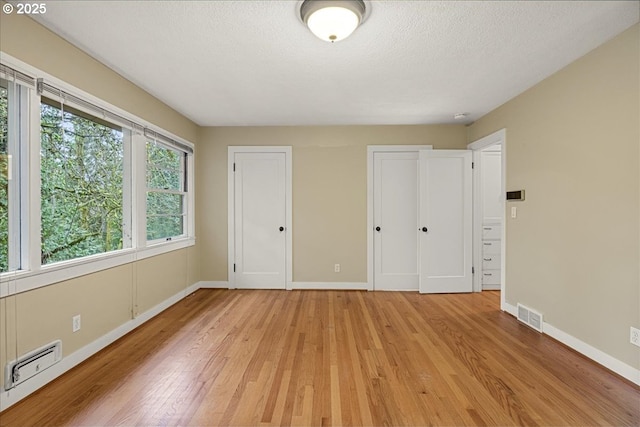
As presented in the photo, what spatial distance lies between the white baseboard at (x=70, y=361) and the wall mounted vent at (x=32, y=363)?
32 mm

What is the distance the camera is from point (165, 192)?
3670mm

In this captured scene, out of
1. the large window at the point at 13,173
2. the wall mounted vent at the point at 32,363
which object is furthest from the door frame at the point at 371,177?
the large window at the point at 13,173

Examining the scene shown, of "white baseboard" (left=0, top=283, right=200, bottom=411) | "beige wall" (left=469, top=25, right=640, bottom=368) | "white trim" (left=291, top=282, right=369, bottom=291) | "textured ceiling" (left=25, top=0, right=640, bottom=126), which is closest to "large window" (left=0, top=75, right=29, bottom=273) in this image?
"textured ceiling" (left=25, top=0, right=640, bottom=126)

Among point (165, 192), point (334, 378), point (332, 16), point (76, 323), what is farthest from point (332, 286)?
point (332, 16)

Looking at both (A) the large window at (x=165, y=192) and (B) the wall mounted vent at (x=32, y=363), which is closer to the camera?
(B) the wall mounted vent at (x=32, y=363)

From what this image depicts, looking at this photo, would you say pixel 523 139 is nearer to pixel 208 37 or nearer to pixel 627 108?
pixel 627 108

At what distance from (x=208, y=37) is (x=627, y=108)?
2.99m

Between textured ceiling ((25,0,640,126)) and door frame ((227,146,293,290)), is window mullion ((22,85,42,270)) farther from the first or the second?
door frame ((227,146,293,290))

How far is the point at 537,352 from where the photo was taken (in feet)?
8.18

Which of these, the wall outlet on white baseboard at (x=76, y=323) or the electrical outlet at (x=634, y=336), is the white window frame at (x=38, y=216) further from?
the electrical outlet at (x=634, y=336)

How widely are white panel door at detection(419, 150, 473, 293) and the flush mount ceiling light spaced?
270 cm

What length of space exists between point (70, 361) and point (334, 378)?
6.43 ft

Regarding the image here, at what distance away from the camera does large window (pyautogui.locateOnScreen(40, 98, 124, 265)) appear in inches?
84.9

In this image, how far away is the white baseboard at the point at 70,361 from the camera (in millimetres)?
1812
